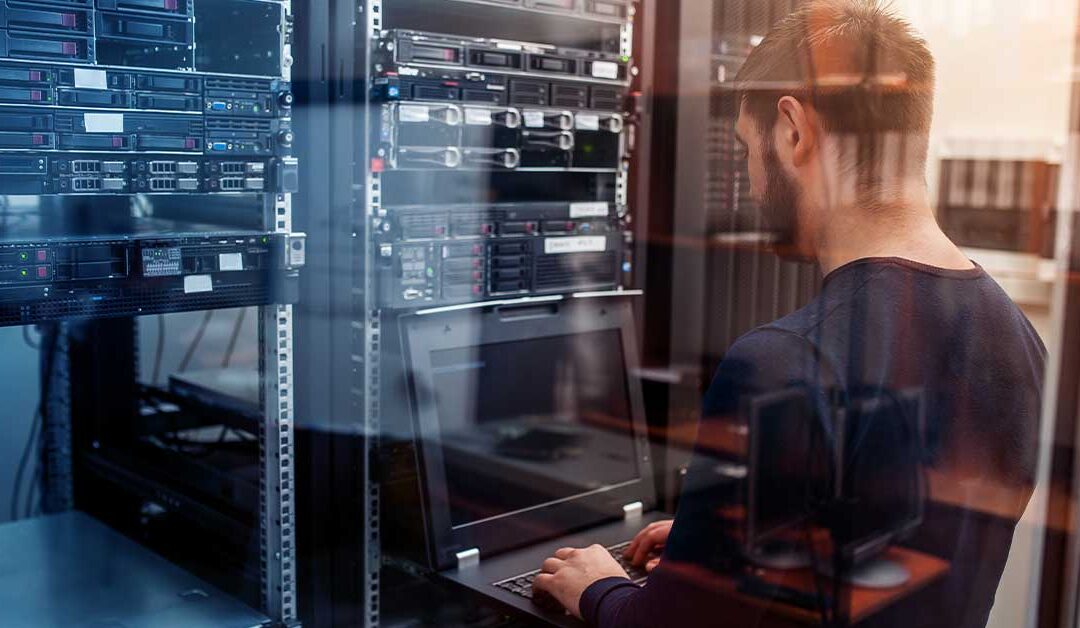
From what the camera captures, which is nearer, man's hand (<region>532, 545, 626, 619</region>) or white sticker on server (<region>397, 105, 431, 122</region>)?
man's hand (<region>532, 545, 626, 619</region>)

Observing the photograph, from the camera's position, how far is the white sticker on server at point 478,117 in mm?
1763

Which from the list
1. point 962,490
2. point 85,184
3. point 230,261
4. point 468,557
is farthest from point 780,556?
point 85,184

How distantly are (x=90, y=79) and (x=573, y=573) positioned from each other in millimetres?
886

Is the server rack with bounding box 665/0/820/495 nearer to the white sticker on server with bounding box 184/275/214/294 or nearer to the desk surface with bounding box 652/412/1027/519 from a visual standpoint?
the desk surface with bounding box 652/412/1027/519

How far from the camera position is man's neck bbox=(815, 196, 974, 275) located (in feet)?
3.82

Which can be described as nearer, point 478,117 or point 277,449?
point 277,449

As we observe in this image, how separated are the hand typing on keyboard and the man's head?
504 millimetres

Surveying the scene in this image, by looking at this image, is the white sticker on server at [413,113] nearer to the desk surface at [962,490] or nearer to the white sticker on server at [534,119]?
the white sticker on server at [534,119]

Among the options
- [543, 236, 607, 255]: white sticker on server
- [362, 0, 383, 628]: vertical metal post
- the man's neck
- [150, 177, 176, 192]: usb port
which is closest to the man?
the man's neck

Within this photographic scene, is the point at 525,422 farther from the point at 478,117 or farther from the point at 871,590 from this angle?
the point at 871,590

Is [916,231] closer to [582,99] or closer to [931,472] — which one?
[931,472]

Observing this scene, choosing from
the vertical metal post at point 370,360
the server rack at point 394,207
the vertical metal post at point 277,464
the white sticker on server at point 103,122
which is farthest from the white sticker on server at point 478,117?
the white sticker on server at point 103,122

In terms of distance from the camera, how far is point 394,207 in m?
1.69

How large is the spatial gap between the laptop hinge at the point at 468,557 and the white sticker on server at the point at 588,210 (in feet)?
1.98
